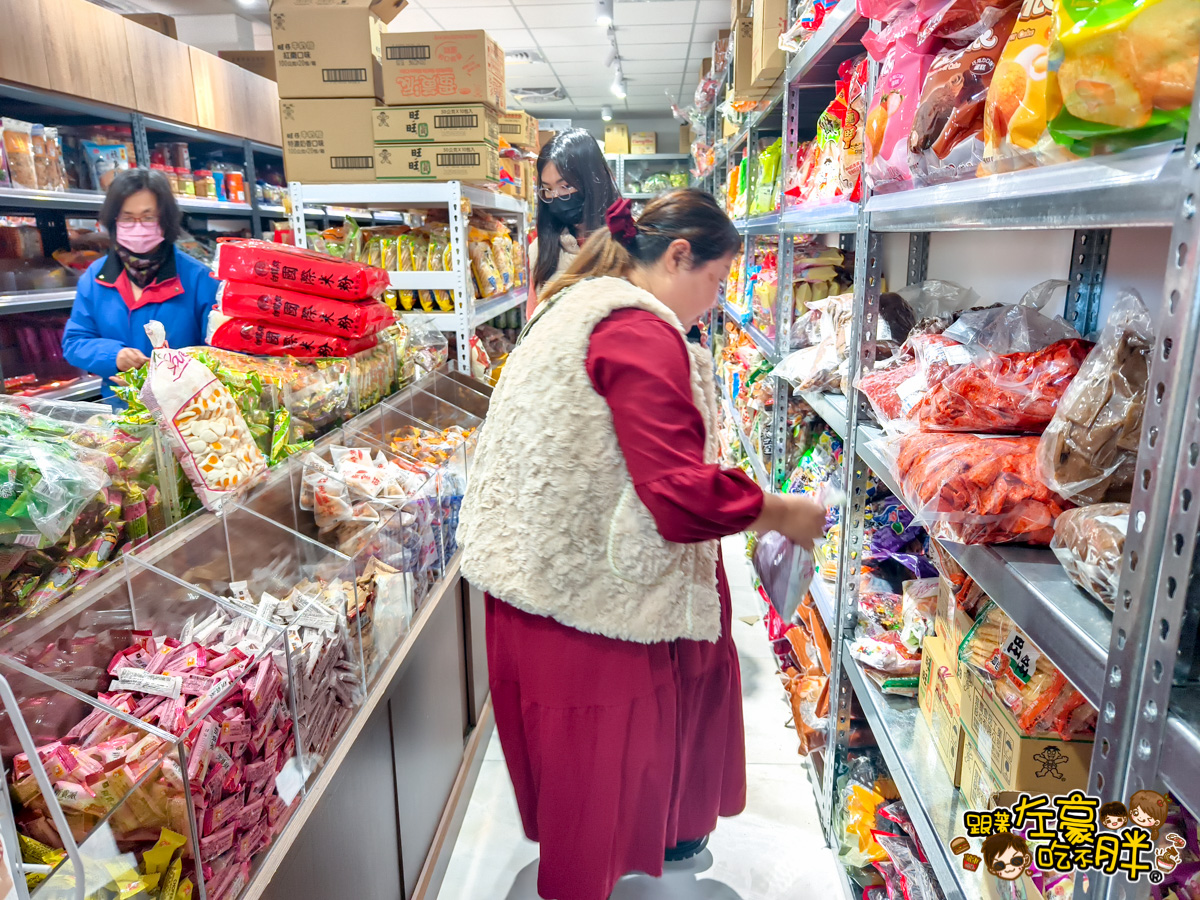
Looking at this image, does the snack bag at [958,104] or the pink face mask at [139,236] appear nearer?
the snack bag at [958,104]

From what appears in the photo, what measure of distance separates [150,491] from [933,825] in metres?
1.47

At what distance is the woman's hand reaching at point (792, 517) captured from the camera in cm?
133

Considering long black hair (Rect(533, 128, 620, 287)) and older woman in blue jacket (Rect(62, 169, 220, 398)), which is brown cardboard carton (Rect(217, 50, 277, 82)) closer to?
older woman in blue jacket (Rect(62, 169, 220, 398))

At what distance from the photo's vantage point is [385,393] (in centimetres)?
267

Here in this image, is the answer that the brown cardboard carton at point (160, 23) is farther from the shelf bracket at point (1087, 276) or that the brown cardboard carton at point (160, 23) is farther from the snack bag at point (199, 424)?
the shelf bracket at point (1087, 276)

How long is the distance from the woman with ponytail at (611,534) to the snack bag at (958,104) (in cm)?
44

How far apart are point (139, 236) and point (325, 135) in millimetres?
822

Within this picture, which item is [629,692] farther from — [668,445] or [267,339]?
[267,339]

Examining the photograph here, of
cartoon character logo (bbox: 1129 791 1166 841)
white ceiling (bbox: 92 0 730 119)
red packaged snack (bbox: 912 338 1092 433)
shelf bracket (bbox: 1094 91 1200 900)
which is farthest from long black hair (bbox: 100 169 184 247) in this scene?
white ceiling (bbox: 92 0 730 119)

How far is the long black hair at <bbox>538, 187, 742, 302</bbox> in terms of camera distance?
156 cm

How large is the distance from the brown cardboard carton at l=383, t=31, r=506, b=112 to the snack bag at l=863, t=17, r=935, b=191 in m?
2.05

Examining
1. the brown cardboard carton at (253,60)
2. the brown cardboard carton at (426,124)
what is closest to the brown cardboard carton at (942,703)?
the brown cardboard carton at (426,124)

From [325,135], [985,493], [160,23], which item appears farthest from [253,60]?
[985,493]

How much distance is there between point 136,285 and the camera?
2990 millimetres
